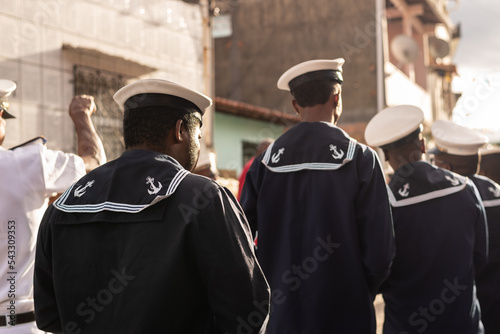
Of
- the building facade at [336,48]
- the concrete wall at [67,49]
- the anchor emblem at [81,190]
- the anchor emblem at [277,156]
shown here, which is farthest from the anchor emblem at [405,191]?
the building facade at [336,48]


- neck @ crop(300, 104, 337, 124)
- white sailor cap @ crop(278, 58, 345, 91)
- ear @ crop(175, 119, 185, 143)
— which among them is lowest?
ear @ crop(175, 119, 185, 143)

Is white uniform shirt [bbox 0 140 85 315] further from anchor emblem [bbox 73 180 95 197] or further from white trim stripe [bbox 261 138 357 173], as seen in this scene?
white trim stripe [bbox 261 138 357 173]

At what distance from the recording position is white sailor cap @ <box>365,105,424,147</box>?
3650mm

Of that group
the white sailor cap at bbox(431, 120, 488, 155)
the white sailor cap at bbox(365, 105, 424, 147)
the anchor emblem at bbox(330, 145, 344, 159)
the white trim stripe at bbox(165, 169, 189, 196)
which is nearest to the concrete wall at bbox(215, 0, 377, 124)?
the white sailor cap at bbox(431, 120, 488, 155)

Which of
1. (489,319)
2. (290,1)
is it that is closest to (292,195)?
(489,319)

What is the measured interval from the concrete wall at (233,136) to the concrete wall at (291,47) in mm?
3356

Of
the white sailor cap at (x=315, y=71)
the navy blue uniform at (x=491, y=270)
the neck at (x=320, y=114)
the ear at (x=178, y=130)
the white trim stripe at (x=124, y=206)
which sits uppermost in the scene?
the white sailor cap at (x=315, y=71)

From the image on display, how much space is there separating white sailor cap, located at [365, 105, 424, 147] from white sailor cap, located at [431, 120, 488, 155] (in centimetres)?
76

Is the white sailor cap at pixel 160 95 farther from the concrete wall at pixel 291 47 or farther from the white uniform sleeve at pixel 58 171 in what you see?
the concrete wall at pixel 291 47

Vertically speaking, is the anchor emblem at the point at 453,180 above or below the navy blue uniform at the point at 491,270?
above

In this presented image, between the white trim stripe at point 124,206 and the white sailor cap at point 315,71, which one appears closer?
the white trim stripe at point 124,206

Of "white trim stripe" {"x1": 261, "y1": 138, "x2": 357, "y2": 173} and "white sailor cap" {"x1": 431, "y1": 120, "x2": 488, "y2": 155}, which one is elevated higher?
"white sailor cap" {"x1": 431, "y1": 120, "x2": 488, "y2": 155}

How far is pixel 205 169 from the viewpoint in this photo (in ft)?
18.9

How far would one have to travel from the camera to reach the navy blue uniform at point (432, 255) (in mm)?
3443
